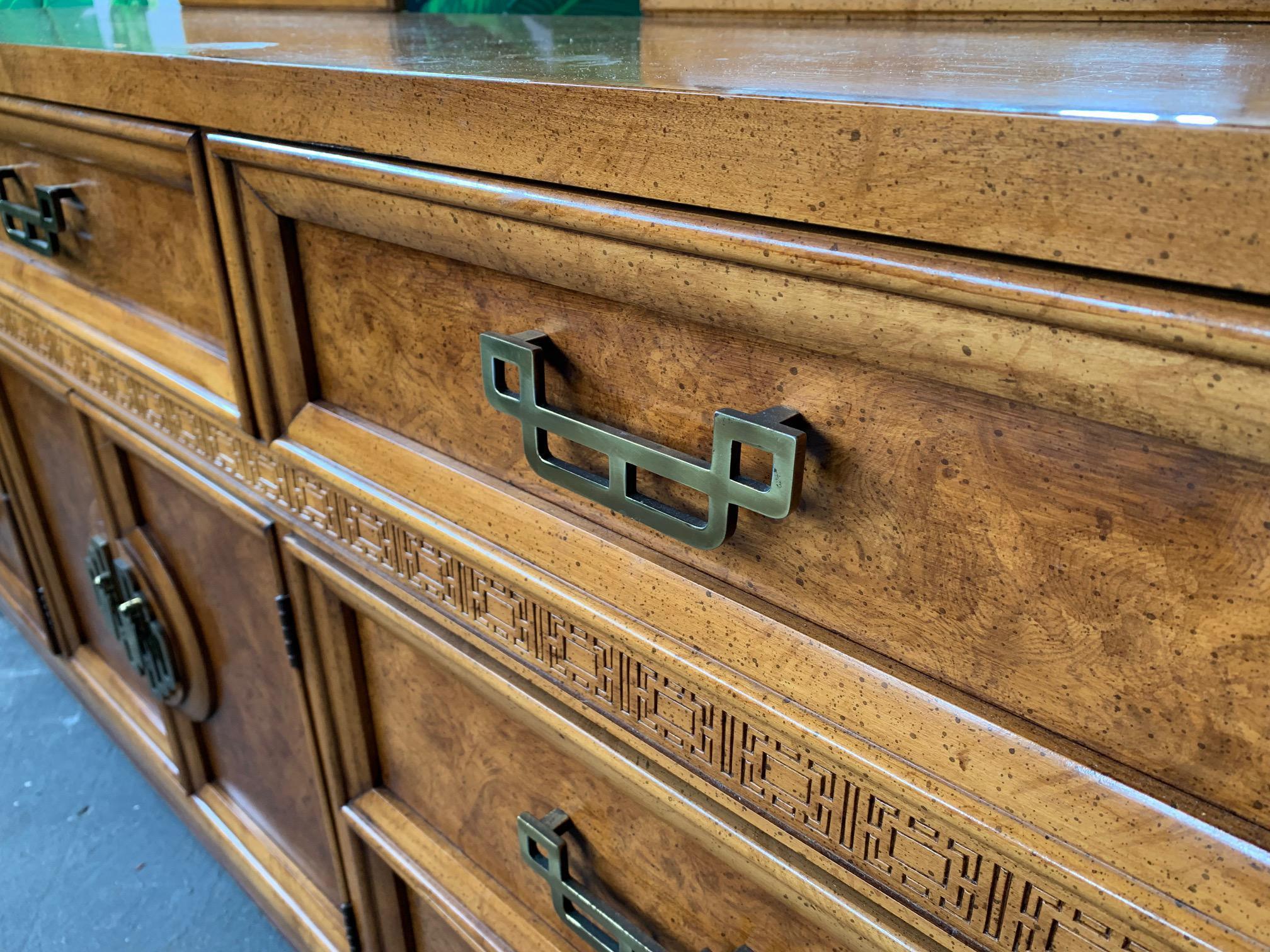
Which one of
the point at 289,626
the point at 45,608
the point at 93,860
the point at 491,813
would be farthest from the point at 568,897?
the point at 45,608

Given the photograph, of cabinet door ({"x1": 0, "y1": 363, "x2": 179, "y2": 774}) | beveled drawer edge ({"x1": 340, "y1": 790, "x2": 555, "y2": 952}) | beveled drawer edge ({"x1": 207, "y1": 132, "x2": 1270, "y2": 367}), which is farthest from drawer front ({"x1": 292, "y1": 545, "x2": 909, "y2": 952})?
cabinet door ({"x1": 0, "y1": 363, "x2": 179, "y2": 774})

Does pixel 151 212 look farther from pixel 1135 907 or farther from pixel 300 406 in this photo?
pixel 1135 907

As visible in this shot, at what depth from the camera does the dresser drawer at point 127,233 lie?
0.56m

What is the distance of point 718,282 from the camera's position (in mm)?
318

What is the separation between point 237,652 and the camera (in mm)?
770

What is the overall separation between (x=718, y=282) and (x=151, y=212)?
1.52 feet

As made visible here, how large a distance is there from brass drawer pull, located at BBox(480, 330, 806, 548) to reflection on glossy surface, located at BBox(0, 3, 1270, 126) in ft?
0.34

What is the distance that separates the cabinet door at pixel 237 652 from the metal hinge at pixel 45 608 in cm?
38

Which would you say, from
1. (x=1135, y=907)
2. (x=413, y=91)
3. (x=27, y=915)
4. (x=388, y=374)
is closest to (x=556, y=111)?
(x=413, y=91)

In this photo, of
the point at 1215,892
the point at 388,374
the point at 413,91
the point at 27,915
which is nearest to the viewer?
the point at 1215,892

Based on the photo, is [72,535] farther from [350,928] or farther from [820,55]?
[820,55]

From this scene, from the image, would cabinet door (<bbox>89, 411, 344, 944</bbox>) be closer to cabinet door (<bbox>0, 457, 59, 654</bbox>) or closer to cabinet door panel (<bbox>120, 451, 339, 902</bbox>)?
cabinet door panel (<bbox>120, 451, 339, 902</bbox>)

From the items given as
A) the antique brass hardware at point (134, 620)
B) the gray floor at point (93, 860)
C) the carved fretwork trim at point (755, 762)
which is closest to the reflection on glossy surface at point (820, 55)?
the carved fretwork trim at point (755, 762)

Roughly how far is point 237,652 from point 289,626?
0.16 metres
